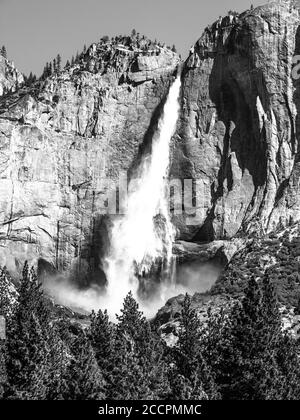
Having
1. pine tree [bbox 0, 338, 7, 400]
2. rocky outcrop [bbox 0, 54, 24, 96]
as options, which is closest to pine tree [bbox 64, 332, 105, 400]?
pine tree [bbox 0, 338, 7, 400]

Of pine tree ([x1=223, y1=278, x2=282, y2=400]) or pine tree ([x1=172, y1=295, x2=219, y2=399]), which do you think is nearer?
pine tree ([x1=223, y1=278, x2=282, y2=400])

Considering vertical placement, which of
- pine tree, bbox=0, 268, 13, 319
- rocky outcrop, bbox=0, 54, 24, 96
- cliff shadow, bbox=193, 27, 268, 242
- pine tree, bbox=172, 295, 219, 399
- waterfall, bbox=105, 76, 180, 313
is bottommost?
pine tree, bbox=172, 295, 219, 399

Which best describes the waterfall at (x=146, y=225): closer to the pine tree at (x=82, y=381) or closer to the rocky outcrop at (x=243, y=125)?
the rocky outcrop at (x=243, y=125)

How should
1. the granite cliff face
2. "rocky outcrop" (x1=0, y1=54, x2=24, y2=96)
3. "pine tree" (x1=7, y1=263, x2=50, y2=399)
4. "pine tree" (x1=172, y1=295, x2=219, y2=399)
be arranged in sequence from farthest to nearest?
"rocky outcrop" (x1=0, y1=54, x2=24, y2=96) < the granite cliff face < "pine tree" (x1=172, y1=295, x2=219, y2=399) < "pine tree" (x1=7, y1=263, x2=50, y2=399)

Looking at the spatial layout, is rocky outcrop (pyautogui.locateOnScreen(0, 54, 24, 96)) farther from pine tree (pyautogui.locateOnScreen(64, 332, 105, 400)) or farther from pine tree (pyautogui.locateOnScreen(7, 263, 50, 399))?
pine tree (pyautogui.locateOnScreen(64, 332, 105, 400))

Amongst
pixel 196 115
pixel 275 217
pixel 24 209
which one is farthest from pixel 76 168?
pixel 275 217

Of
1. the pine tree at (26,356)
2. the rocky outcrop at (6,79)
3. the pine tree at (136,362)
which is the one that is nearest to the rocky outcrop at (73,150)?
the rocky outcrop at (6,79)
